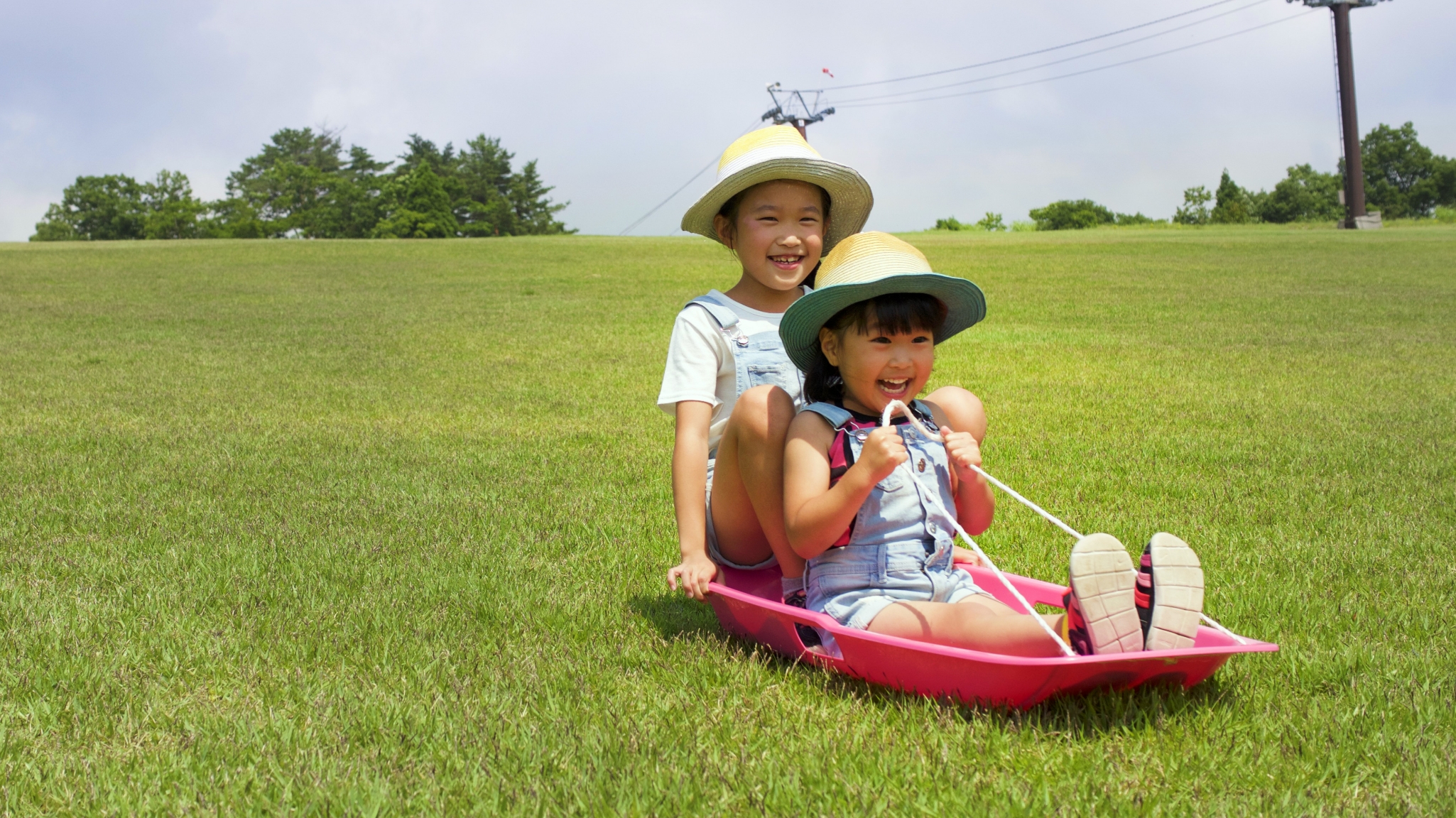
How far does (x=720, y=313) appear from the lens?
3.42m

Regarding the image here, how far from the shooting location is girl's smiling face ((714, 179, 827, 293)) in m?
3.43

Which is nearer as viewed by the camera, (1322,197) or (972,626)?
(972,626)

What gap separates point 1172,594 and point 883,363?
3.04 ft

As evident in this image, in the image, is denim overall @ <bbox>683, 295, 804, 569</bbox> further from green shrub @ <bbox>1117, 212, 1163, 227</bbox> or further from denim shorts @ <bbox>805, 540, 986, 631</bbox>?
green shrub @ <bbox>1117, 212, 1163, 227</bbox>

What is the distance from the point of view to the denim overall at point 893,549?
113 inches

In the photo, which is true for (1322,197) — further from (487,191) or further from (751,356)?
(751,356)

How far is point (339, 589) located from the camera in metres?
3.67

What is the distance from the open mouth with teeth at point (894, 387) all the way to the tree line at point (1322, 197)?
73.8m

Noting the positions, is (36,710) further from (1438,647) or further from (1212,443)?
(1212,443)

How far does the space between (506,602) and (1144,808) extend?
2.10 metres

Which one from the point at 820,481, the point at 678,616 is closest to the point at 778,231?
the point at 820,481

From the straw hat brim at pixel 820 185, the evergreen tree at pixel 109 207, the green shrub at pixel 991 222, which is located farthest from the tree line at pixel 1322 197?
the straw hat brim at pixel 820 185

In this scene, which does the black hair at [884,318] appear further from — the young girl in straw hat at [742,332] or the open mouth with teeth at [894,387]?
the young girl in straw hat at [742,332]

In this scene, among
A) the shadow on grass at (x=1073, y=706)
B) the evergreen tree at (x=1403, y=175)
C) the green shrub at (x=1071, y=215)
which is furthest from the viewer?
the evergreen tree at (x=1403, y=175)
